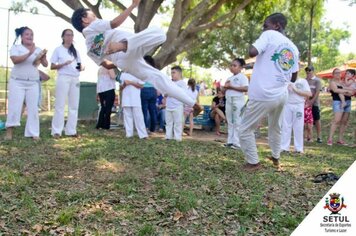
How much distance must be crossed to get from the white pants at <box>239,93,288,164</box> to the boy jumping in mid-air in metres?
0.73

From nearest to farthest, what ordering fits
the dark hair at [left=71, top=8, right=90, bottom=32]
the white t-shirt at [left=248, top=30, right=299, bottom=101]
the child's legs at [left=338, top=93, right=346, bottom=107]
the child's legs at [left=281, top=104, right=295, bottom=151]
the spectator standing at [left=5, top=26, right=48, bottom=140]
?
the white t-shirt at [left=248, top=30, right=299, bottom=101] < the dark hair at [left=71, top=8, right=90, bottom=32] < the spectator standing at [left=5, top=26, right=48, bottom=140] < the child's legs at [left=281, top=104, right=295, bottom=151] < the child's legs at [left=338, top=93, right=346, bottom=107]

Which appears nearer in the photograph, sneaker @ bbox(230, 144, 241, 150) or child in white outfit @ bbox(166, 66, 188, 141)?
sneaker @ bbox(230, 144, 241, 150)

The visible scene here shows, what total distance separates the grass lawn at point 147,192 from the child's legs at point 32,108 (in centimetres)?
103

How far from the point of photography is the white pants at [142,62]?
555 centimetres

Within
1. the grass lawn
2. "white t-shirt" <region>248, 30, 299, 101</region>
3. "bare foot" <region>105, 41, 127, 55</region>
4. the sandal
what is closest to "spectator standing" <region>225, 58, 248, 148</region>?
the grass lawn

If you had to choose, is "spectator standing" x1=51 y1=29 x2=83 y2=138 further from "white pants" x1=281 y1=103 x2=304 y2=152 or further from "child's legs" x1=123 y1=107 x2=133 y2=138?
"white pants" x1=281 y1=103 x2=304 y2=152

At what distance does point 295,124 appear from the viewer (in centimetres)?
839

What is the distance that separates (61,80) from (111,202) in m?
4.63

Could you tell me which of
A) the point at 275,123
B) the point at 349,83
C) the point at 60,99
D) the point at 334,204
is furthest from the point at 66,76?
the point at 349,83

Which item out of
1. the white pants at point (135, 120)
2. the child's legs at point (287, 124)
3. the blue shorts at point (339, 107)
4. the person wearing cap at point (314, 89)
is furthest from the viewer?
the blue shorts at point (339, 107)

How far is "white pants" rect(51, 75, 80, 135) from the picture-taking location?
8.46m

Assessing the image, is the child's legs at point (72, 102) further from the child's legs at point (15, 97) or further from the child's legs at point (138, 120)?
the child's legs at point (138, 120)

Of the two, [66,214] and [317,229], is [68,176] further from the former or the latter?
[317,229]

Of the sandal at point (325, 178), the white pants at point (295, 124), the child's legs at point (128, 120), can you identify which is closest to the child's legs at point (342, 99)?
the white pants at point (295, 124)
